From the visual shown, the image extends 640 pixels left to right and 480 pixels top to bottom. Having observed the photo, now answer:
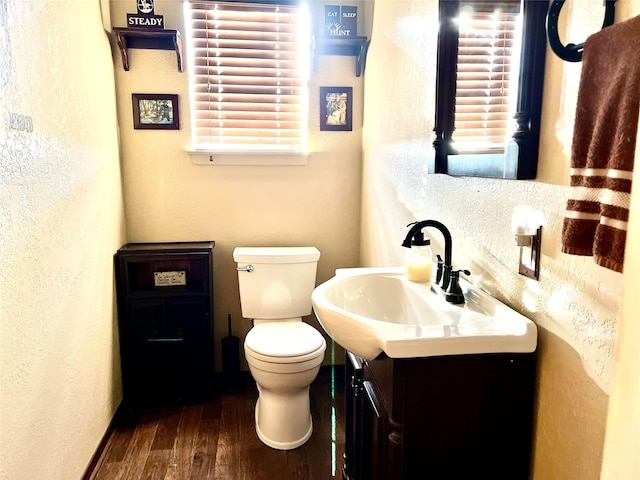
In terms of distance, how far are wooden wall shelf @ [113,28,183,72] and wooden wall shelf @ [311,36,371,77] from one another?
73 centimetres

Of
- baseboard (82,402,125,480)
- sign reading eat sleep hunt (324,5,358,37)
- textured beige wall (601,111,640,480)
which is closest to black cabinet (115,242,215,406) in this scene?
baseboard (82,402,125,480)

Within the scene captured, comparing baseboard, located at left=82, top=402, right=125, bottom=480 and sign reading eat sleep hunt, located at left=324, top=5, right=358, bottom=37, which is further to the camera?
sign reading eat sleep hunt, located at left=324, top=5, right=358, bottom=37

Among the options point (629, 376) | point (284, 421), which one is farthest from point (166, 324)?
point (629, 376)

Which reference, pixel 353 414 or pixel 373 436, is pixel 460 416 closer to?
pixel 373 436

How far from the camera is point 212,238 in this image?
2.75 meters

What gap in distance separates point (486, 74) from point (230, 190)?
1743 mm

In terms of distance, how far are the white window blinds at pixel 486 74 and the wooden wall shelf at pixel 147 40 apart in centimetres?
162

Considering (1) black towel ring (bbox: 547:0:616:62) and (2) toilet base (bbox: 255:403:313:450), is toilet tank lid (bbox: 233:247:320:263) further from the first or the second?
(1) black towel ring (bbox: 547:0:616:62)

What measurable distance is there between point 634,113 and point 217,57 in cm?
237

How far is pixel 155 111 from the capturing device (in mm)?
2604

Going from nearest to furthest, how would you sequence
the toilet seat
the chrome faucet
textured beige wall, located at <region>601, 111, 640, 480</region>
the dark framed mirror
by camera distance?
textured beige wall, located at <region>601, 111, 640, 480</region>, the dark framed mirror, the chrome faucet, the toilet seat

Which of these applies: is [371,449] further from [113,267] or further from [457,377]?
[113,267]

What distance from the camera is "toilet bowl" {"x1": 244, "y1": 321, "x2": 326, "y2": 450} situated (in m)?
2.12

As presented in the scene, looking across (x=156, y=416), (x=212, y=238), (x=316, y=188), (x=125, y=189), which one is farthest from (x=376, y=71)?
(x=156, y=416)
